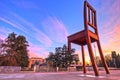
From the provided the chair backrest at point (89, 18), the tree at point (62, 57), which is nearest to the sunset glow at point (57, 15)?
the chair backrest at point (89, 18)

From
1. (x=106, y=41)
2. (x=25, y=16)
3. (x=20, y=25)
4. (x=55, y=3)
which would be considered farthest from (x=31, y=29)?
(x=106, y=41)

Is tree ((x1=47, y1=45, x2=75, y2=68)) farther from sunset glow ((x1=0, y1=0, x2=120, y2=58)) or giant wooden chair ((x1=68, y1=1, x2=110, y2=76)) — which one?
giant wooden chair ((x1=68, y1=1, x2=110, y2=76))

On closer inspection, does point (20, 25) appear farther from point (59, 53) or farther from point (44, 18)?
point (59, 53)

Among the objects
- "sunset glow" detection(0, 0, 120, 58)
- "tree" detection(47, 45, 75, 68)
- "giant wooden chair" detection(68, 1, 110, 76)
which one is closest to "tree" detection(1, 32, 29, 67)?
"tree" detection(47, 45, 75, 68)

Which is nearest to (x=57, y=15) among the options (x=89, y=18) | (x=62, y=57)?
(x=89, y=18)

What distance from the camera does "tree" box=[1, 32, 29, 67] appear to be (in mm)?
30344

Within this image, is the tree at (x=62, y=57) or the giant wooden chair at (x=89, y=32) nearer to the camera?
the giant wooden chair at (x=89, y=32)

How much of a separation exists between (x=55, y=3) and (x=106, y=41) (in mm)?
7044

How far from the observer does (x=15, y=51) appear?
32.9 metres

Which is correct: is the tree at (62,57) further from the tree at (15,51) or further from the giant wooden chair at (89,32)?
the giant wooden chair at (89,32)

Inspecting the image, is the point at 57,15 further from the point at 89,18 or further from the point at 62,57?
the point at 62,57

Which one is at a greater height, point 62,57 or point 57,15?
point 57,15

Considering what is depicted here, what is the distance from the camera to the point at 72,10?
12.8 meters

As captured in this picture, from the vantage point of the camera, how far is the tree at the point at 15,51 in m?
30.3
